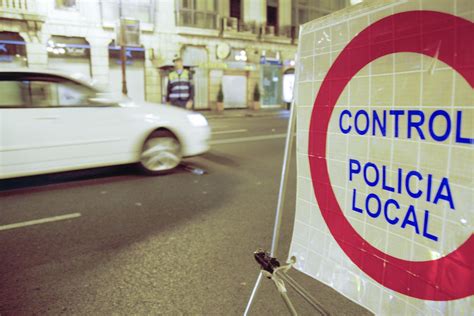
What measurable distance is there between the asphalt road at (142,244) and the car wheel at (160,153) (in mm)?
278

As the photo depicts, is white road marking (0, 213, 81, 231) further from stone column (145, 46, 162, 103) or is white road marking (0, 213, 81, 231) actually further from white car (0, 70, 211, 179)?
stone column (145, 46, 162, 103)

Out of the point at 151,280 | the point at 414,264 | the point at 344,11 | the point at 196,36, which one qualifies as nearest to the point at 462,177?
the point at 414,264

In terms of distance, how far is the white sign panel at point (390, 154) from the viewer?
1403 mm

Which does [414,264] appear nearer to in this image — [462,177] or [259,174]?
[462,177]

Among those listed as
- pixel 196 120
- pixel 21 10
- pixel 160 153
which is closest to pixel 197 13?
pixel 21 10

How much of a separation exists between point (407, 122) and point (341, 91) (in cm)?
35

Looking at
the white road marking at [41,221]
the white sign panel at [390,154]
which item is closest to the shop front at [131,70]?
the white road marking at [41,221]

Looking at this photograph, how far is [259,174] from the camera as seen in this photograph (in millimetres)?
6730

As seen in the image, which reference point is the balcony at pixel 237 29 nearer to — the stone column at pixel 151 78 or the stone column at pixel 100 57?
the stone column at pixel 151 78

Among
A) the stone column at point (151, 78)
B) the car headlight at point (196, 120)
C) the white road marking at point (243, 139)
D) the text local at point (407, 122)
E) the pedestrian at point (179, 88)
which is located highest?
the stone column at point (151, 78)

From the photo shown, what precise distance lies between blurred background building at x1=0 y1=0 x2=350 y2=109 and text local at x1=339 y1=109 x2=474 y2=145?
14460 mm

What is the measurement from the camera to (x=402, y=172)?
5.23 ft

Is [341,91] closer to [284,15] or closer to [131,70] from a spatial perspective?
[131,70]

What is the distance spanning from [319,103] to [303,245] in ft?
2.37
